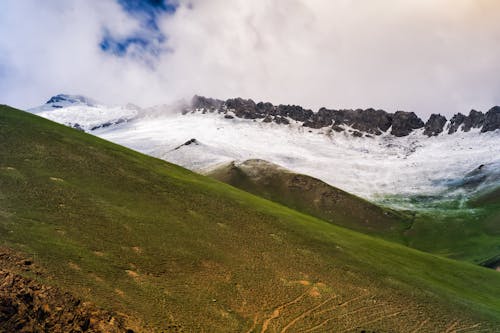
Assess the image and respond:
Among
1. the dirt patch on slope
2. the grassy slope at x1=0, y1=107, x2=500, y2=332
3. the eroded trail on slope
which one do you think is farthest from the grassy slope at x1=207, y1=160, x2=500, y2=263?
the dirt patch on slope

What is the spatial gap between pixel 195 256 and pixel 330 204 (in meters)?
138

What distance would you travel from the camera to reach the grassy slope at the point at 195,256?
121 ft

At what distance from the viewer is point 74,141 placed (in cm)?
7438

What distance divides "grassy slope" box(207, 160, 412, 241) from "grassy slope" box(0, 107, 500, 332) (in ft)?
301

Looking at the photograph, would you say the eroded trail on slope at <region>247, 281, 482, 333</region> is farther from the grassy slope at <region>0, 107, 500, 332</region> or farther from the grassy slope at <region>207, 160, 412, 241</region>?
the grassy slope at <region>207, 160, 412, 241</region>

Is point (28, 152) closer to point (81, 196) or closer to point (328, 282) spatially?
point (81, 196)

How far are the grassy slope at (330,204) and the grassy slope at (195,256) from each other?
9169 centimetres

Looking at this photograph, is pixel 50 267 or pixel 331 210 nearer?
pixel 50 267

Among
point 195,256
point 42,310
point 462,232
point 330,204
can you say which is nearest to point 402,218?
point 462,232

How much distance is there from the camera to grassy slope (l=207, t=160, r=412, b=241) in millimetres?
166462

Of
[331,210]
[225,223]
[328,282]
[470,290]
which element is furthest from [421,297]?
[331,210]

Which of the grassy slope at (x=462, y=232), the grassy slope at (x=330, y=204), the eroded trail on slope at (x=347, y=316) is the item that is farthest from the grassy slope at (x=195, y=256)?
the grassy slope at (x=330, y=204)

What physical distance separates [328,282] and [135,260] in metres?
20.7

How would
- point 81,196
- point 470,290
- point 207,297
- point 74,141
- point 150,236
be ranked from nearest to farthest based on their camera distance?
point 207,297, point 150,236, point 81,196, point 470,290, point 74,141
